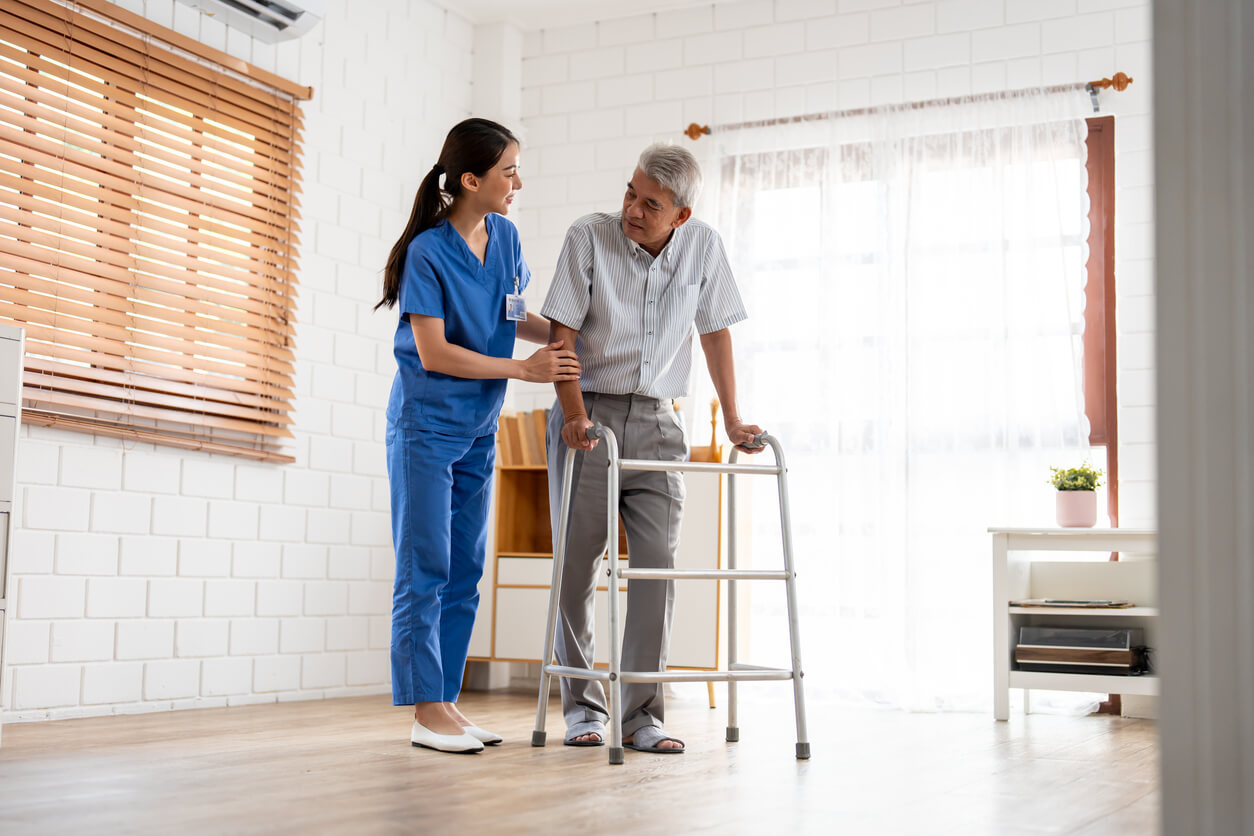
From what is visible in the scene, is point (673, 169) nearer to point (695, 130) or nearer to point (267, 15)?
point (267, 15)

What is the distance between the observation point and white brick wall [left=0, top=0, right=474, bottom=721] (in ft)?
11.2

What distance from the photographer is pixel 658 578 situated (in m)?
2.69

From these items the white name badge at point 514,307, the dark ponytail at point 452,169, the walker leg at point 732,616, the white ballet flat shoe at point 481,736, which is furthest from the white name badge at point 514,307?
the white ballet flat shoe at point 481,736

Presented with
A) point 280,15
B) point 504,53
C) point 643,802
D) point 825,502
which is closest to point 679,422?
point 643,802

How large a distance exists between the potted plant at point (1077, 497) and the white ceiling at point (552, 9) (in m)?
2.48

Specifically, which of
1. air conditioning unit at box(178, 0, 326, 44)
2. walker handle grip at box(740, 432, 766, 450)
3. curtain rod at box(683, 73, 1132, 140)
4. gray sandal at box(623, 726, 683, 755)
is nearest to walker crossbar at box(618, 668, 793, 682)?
gray sandal at box(623, 726, 683, 755)

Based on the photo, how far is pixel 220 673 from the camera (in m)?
3.89

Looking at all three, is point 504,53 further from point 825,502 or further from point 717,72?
point 825,502

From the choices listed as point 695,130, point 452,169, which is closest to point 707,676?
point 452,169

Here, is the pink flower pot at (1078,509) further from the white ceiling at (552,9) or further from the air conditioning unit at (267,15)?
the air conditioning unit at (267,15)

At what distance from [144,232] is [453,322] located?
1.47m

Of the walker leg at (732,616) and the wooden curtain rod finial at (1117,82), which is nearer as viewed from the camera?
the walker leg at (732,616)

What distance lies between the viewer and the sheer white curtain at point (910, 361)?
13.9 ft

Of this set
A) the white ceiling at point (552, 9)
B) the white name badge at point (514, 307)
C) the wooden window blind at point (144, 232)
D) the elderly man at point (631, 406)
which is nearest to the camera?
the elderly man at point (631, 406)
